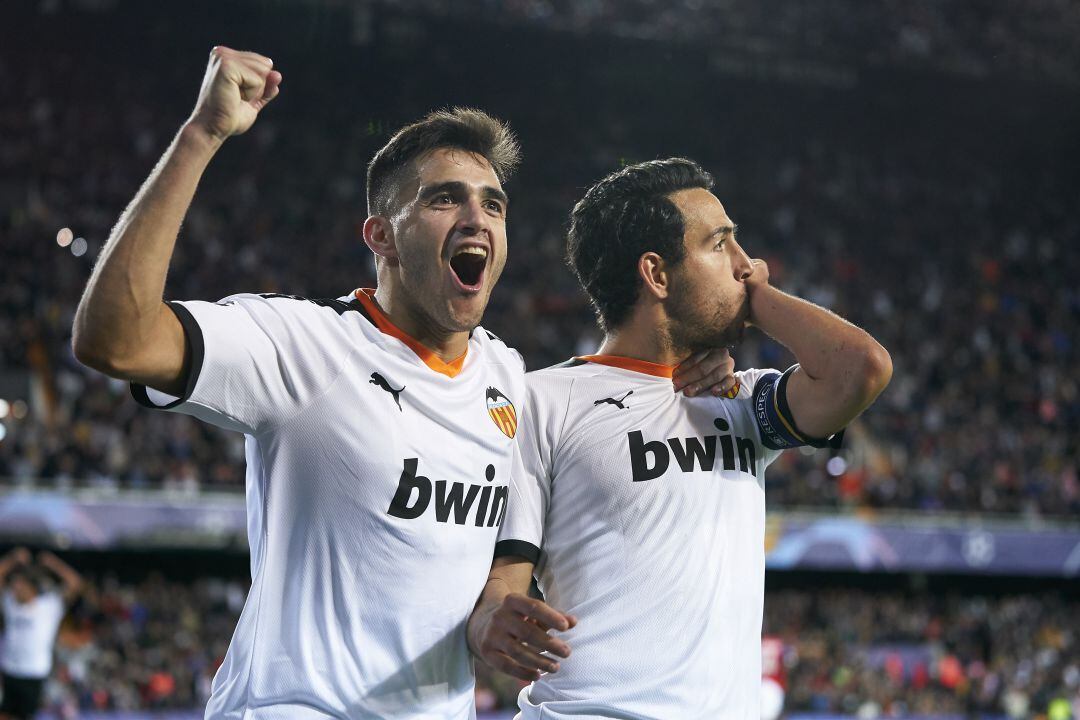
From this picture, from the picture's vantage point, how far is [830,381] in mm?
3197

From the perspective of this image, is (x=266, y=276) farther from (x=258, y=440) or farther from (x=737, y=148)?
(x=258, y=440)

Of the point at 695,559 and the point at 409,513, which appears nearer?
the point at 409,513

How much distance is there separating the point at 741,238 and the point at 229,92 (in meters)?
20.3

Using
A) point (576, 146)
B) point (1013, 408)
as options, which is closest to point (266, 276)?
point (576, 146)

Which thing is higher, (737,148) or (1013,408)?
(737,148)

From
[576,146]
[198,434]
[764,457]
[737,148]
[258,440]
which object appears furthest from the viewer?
[737,148]

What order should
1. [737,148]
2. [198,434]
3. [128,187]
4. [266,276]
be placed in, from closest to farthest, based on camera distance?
1. [198,434]
2. [266,276]
3. [128,187]
4. [737,148]

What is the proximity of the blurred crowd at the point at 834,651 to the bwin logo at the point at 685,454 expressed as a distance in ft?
34.9

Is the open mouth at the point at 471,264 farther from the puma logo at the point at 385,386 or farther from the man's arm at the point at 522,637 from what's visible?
the man's arm at the point at 522,637

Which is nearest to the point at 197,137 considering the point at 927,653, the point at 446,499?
the point at 446,499

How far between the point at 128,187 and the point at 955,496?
608 inches

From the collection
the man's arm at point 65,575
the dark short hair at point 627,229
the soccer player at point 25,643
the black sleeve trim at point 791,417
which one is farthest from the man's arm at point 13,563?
the black sleeve trim at point 791,417

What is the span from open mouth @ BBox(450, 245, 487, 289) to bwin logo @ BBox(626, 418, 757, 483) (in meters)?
0.65

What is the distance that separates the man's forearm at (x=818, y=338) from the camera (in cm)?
316
